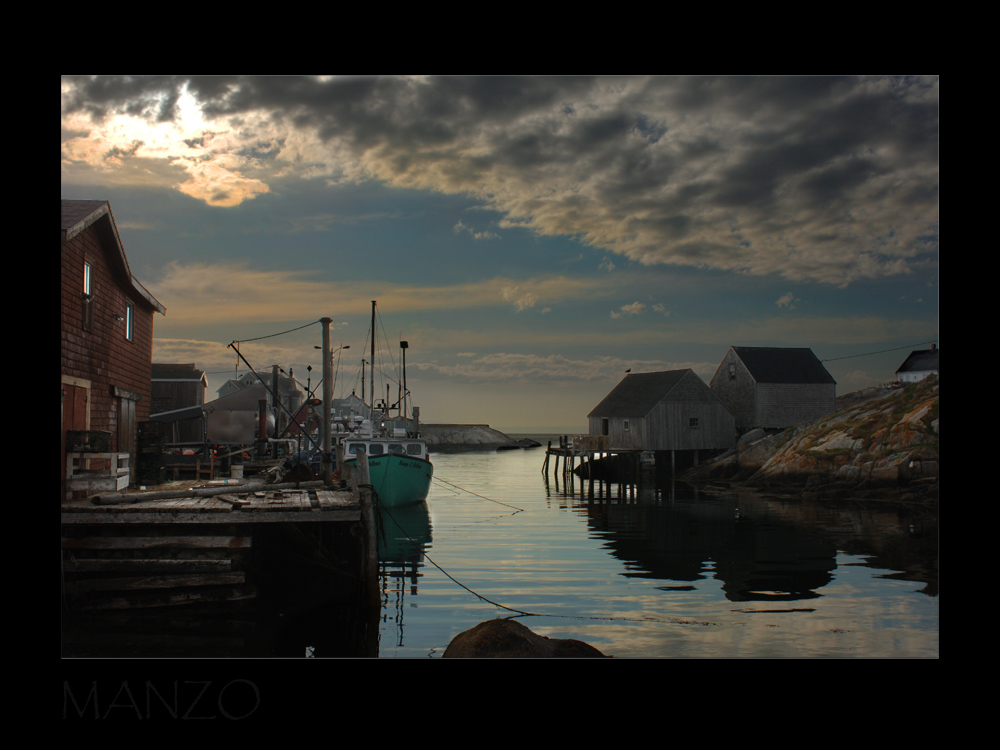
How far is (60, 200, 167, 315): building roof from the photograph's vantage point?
14.6 m

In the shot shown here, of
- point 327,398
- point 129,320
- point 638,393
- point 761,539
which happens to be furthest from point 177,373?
point 761,539

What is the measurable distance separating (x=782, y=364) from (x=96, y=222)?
187 ft

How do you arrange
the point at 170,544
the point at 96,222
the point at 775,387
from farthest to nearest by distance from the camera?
the point at 775,387 < the point at 96,222 < the point at 170,544

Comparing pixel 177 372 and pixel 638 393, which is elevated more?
pixel 177 372

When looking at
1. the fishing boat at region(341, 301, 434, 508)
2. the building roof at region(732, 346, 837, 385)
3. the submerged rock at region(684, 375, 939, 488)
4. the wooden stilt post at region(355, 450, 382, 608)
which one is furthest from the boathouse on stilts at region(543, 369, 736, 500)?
the wooden stilt post at region(355, 450, 382, 608)

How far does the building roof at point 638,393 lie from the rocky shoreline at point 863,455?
8.87 meters

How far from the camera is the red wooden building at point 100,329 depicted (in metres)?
15.3

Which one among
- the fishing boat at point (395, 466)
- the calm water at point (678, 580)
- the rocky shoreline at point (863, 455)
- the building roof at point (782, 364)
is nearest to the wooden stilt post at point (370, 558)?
the calm water at point (678, 580)

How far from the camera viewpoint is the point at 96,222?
16.9 metres

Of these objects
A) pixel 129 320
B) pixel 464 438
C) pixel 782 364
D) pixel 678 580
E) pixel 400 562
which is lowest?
pixel 464 438

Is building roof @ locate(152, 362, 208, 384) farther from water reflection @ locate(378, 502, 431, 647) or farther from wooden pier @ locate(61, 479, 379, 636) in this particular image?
wooden pier @ locate(61, 479, 379, 636)

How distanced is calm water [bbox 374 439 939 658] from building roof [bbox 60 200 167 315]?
→ 9.79 m

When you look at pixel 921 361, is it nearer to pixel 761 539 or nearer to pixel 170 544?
pixel 761 539
